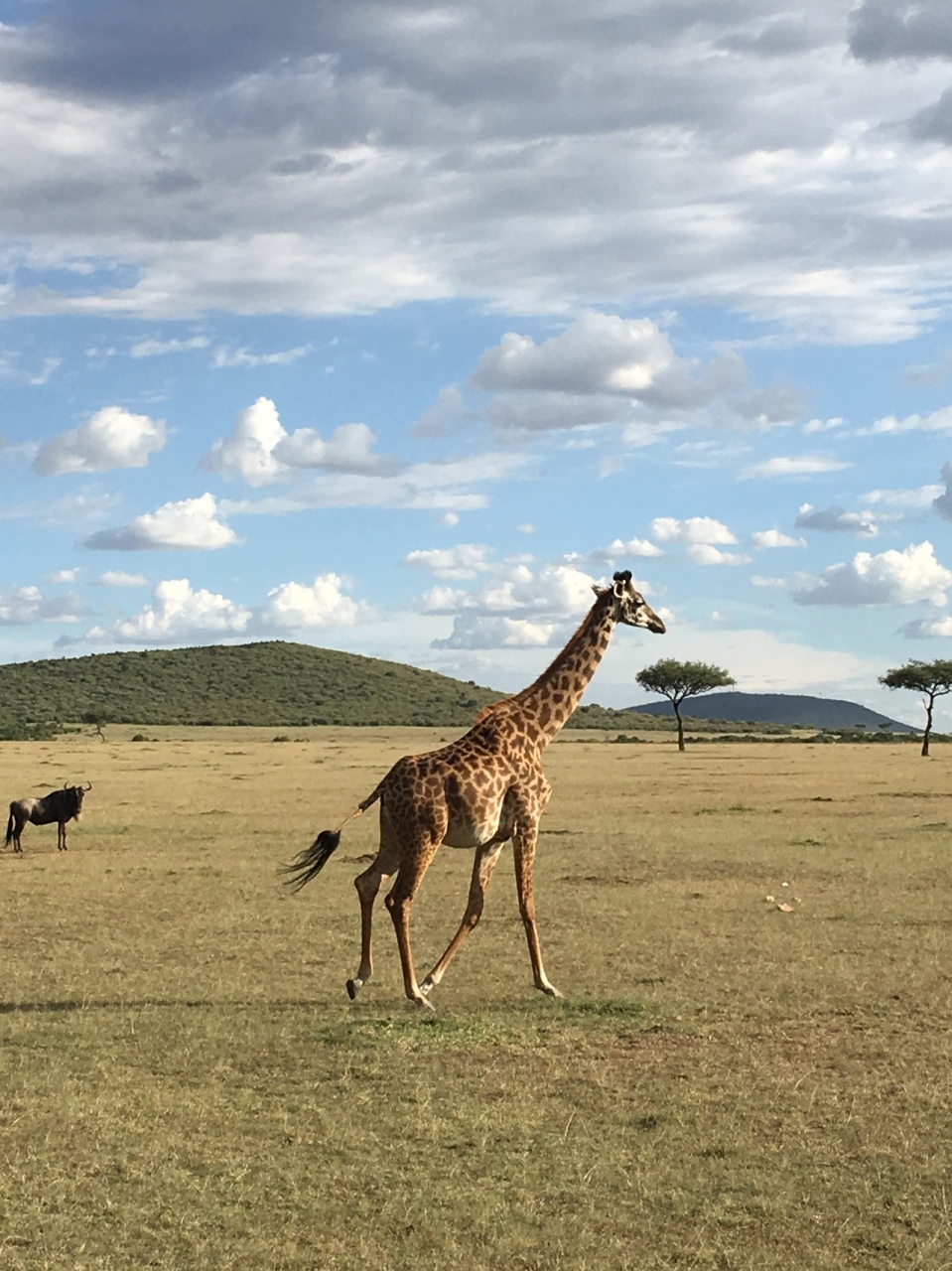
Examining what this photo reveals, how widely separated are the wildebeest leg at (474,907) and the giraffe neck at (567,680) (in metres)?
1.09

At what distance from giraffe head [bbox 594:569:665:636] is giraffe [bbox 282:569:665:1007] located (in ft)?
0.43

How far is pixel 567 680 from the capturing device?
41.2 feet

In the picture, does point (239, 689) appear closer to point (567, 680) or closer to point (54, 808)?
point (54, 808)

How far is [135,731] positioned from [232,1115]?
277 ft

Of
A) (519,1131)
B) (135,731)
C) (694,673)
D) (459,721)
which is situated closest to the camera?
(519,1131)

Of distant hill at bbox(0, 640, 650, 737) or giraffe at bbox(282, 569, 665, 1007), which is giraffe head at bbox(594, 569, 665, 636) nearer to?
giraffe at bbox(282, 569, 665, 1007)

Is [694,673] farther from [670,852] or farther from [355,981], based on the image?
[355,981]

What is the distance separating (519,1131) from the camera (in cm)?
788

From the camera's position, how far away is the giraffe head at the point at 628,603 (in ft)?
41.3

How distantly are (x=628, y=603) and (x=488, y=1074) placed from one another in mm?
4875

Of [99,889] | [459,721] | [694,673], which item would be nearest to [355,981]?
[99,889]

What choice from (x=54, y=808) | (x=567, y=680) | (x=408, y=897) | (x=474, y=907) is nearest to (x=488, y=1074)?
(x=408, y=897)

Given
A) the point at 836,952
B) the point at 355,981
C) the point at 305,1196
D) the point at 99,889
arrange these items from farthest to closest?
the point at 99,889
the point at 836,952
the point at 355,981
the point at 305,1196

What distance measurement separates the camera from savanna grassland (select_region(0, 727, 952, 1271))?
21.3 feet
